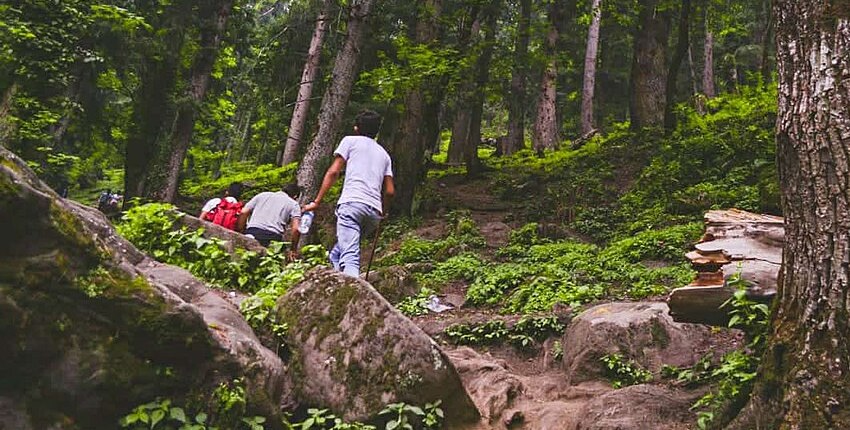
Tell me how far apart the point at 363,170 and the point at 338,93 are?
A: 20.0 feet

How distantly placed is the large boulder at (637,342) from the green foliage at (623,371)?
62mm

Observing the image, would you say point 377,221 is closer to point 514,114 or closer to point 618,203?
point 618,203

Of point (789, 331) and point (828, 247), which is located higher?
point (828, 247)

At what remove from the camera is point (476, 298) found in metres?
9.40

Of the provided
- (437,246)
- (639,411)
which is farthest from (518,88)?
(639,411)

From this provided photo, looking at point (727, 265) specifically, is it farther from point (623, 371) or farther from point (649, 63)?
point (649, 63)

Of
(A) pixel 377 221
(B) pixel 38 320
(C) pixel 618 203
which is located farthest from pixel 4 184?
(C) pixel 618 203

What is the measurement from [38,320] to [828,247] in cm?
412

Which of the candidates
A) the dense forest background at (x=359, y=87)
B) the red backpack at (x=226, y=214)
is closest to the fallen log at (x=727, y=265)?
the dense forest background at (x=359, y=87)

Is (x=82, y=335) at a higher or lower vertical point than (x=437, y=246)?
lower

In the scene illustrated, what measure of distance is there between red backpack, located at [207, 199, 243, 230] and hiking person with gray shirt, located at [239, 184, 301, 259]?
317mm

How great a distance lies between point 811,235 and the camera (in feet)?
11.5

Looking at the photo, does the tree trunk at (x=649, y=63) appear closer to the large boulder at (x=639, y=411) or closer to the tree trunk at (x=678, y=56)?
the tree trunk at (x=678, y=56)

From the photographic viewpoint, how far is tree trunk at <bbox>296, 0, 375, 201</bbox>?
11719 millimetres
